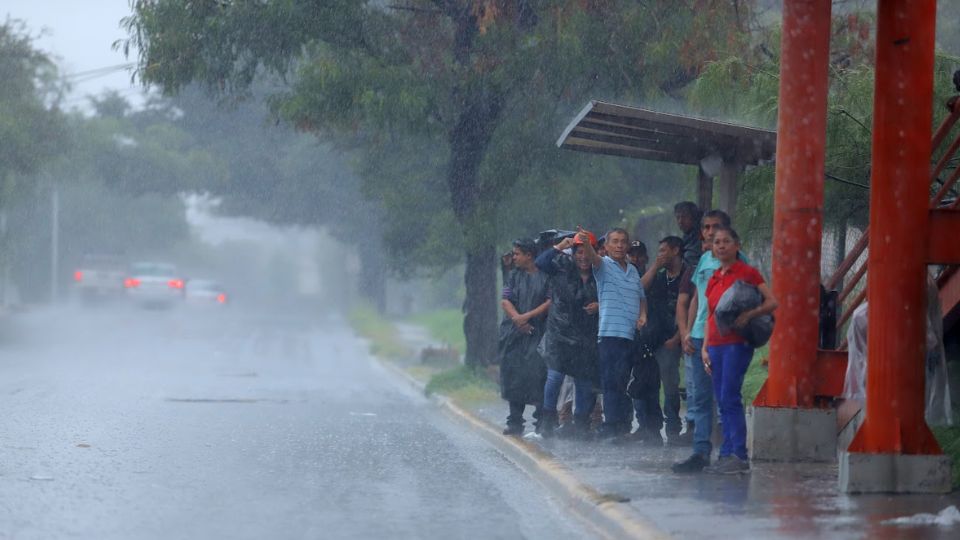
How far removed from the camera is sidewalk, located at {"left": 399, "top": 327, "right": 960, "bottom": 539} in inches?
283

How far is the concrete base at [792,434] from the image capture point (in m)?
9.90

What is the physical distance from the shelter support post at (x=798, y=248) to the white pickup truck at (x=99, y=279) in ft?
153

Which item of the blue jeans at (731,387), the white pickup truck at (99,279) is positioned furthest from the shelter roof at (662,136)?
the white pickup truck at (99,279)

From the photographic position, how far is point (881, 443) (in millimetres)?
8430

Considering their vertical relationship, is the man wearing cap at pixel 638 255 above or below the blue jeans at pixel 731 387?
above

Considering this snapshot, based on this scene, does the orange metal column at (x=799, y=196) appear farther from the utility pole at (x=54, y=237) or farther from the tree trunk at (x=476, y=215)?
the utility pole at (x=54, y=237)

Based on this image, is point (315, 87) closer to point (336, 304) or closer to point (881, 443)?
point (881, 443)

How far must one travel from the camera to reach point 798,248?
9.75 meters

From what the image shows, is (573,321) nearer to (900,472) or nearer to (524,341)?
(524,341)

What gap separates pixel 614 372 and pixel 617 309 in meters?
0.53

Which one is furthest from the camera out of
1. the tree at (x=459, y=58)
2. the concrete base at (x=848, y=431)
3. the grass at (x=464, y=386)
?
the grass at (x=464, y=386)

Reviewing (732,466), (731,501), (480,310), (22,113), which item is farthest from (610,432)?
(22,113)

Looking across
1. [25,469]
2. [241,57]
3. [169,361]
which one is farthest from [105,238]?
[25,469]

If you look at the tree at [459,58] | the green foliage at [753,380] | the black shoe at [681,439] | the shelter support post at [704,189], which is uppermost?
the tree at [459,58]
